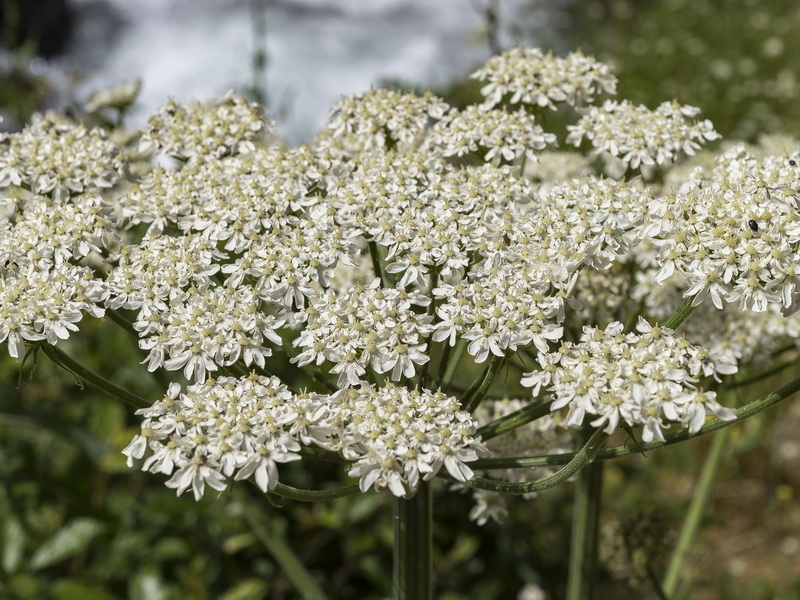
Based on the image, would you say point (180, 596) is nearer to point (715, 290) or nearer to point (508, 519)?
point (508, 519)

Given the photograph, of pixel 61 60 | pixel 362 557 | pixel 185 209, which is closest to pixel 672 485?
pixel 362 557

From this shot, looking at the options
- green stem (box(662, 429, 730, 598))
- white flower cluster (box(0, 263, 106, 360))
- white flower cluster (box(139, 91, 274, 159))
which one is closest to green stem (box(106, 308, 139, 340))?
white flower cluster (box(0, 263, 106, 360))

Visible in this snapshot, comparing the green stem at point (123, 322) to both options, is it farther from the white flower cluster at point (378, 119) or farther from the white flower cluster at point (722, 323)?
the white flower cluster at point (722, 323)

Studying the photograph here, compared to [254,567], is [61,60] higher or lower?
higher

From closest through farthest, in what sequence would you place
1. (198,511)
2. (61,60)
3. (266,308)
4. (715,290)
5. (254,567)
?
1. (715,290)
2. (266,308)
3. (198,511)
4. (254,567)
5. (61,60)

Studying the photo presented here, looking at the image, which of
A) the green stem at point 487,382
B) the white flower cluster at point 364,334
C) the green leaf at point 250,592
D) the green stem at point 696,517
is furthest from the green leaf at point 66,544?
the green stem at point 696,517

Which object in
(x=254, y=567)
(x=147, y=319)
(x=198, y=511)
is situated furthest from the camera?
(x=254, y=567)

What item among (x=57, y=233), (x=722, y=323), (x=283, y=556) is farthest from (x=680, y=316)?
(x=283, y=556)

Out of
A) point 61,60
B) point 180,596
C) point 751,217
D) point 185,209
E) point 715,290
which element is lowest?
point 180,596
